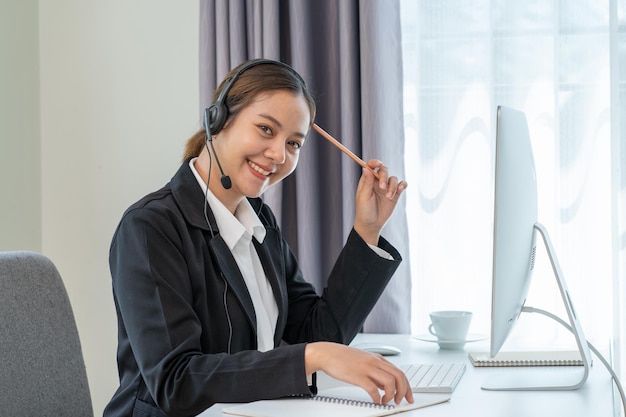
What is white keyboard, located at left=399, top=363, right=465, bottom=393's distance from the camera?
3.97 feet

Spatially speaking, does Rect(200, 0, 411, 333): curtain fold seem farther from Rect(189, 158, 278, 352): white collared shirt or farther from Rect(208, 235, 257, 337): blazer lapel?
Rect(208, 235, 257, 337): blazer lapel

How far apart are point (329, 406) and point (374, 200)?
56 cm

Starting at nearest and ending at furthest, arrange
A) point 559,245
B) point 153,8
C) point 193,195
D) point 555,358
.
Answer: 1. point 193,195
2. point 555,358
3. point 559,245
4. point 153,8

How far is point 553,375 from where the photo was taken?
1.37 m

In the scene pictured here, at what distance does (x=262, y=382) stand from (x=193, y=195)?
0.41 m

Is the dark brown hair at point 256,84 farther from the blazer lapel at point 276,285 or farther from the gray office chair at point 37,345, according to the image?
the gray office chair at point 37,345

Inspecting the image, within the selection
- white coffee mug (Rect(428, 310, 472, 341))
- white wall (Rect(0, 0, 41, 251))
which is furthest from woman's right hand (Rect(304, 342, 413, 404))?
white wall (Rect(0, 0, 41, 251))

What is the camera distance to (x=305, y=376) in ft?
3.50

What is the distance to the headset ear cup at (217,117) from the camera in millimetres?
1387

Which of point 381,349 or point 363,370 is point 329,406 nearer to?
point 363,370

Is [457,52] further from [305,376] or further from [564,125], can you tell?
[305,376]

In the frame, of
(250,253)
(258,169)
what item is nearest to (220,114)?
(258,169)

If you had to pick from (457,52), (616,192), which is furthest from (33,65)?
(616,192)

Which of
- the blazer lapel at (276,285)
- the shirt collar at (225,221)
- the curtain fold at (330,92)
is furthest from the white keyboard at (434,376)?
the curtain fold at (330,92)
